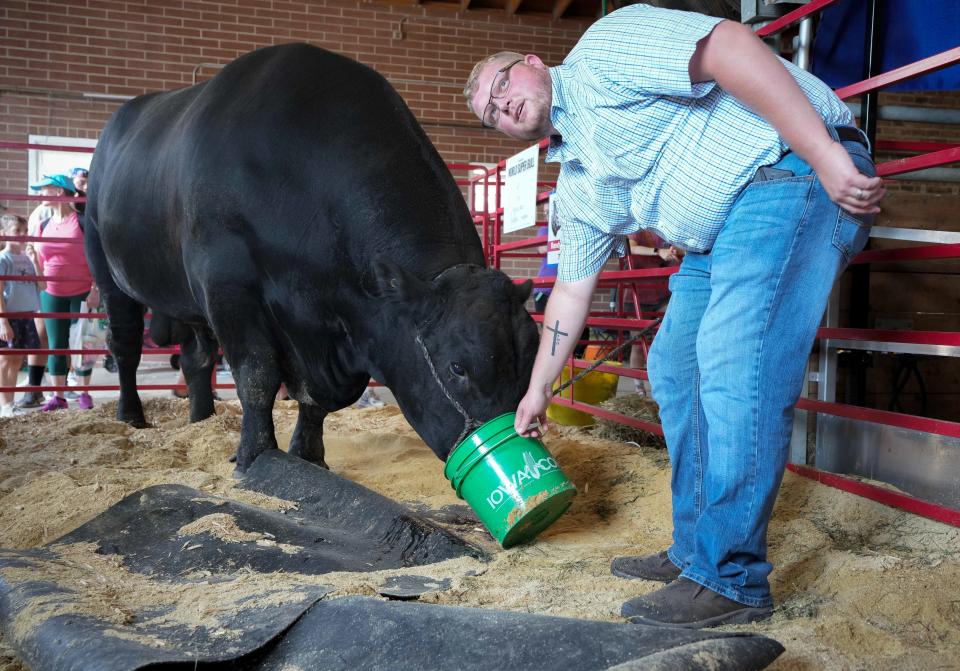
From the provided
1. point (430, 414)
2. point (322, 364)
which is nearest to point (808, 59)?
point (430, 414)

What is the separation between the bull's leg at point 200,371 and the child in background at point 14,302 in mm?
1841

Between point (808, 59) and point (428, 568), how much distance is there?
7.03 feet

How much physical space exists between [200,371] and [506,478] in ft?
10.9

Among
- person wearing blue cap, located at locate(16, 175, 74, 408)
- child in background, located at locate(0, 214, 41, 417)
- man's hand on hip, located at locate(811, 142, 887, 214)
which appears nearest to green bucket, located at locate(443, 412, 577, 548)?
man's hand on hip, located at locate(811, 142, 887, 214)

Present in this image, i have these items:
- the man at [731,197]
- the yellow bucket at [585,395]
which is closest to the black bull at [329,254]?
the man at [731,197]

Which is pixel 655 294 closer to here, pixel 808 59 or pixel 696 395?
pixel 808 59

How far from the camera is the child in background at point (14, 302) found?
6.24 meters

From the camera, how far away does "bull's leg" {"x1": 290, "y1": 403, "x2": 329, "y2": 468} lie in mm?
3572

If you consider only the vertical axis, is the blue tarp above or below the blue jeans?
above

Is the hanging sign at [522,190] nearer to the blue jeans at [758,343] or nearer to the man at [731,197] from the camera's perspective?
the man at [731,197]

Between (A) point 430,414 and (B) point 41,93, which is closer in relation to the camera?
(A) point 430,414

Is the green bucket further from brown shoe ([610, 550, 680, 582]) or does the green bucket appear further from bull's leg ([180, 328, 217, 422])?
bull's leg ([180, 328, 217, 422])

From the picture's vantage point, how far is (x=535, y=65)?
1936 mm

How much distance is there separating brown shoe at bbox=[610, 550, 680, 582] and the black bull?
57 cm
